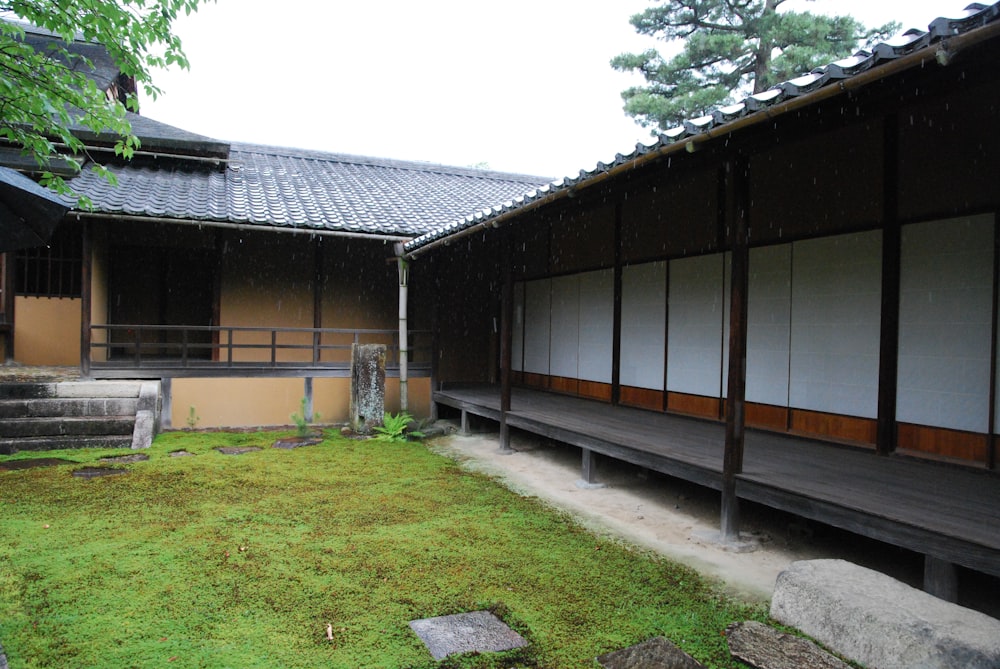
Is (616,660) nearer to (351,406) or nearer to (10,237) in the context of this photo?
(10,237)

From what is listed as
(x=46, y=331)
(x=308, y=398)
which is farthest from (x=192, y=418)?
(x=46, y=331)

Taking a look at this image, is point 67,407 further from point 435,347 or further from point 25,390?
point 435,347

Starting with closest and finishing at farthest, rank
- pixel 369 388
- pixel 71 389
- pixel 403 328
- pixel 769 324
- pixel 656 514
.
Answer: pixel 656 514 → pixel 769 324 → pixel 71 389 → pixel 369 388 → pixel 403 328

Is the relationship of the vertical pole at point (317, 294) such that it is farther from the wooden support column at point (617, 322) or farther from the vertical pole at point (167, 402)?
the wooden support column at point (617, 322)

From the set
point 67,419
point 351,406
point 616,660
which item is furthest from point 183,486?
point 616,660

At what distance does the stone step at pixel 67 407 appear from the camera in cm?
788

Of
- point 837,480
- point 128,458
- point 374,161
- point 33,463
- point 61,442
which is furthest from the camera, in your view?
point 374,161

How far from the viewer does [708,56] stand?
17.8 meters

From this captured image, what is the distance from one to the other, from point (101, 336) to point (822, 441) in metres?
9.99

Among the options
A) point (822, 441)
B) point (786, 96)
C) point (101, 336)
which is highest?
point (786, 96)

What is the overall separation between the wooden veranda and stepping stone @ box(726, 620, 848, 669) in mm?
867

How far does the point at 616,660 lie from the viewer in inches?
120

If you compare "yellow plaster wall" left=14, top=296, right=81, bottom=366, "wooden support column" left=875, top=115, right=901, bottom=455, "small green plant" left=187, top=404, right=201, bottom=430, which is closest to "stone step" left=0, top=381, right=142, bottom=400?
"small green plant" left=187, top=404, right=201, bottom=430

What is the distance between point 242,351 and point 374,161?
21.5 feet
